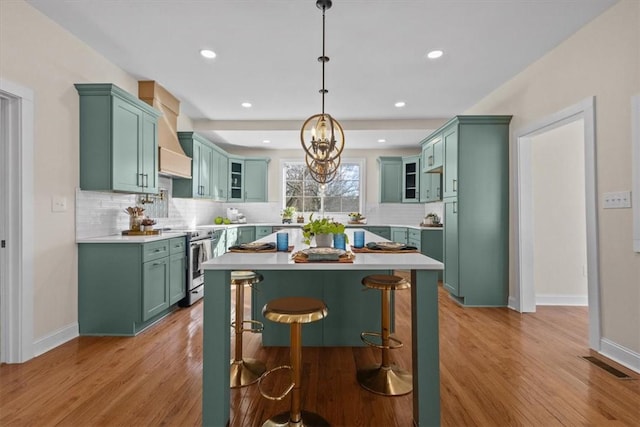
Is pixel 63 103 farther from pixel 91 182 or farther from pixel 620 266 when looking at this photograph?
pixel 620 266

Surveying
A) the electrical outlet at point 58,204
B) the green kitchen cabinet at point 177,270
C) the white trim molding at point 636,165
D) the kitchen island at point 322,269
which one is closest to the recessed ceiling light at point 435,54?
the white trim molding at point 636,165

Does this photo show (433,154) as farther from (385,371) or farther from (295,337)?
(295,337)

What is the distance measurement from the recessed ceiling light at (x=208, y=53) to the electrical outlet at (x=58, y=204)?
1852 millimetres

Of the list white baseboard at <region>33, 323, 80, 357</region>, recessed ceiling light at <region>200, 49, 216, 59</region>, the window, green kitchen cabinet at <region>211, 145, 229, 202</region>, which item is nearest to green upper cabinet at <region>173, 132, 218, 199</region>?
green kitchen cabinet at <region>211, 145, 229, 202</region>

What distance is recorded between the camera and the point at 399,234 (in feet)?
20.2

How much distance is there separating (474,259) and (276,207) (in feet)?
14.0

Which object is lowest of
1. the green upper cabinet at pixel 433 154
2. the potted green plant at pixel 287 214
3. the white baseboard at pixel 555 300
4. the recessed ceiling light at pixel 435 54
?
the white baseboard at pixel 555 300

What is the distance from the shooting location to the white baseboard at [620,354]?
7.72ft

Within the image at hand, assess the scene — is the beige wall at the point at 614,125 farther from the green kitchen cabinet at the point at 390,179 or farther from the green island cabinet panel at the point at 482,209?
the green kitchen cabinet at the point at 390,179

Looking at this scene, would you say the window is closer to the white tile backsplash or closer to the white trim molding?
the white tile backsplash

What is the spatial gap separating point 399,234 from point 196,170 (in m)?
3.74

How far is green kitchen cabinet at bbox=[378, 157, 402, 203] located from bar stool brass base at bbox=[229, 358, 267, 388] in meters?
4.98

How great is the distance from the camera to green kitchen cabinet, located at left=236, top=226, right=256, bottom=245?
6.15 m

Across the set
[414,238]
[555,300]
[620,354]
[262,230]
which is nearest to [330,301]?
[620,354]
